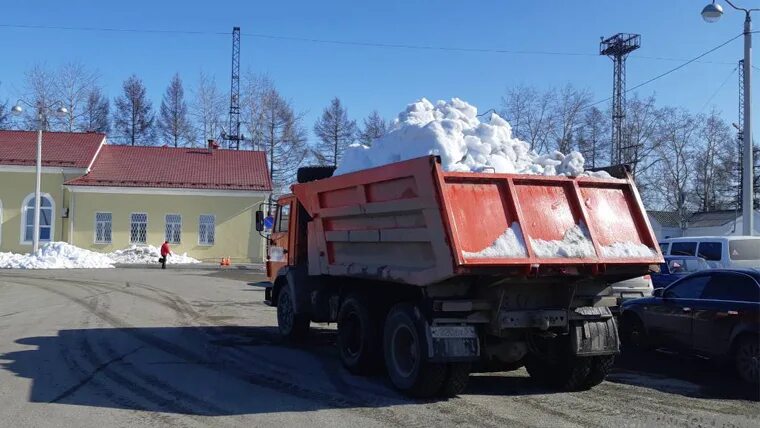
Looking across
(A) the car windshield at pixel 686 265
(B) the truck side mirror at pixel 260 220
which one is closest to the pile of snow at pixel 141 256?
(B) the truck side mirror at pixel 260 220

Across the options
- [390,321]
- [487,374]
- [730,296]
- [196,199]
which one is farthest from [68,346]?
[196,199]

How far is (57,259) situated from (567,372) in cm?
3083

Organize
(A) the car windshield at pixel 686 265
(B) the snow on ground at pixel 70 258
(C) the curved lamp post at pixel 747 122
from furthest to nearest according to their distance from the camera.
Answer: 1. (B) the snow on ground at pixel 70 258
2. (C) the curved lamp post at pixel 747 122
3. (A) the car windshield at pixel 686 265

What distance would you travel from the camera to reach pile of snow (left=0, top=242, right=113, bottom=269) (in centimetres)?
3181

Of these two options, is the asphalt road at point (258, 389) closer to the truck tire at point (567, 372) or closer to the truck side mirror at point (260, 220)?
the truck tire at point (567, 372)

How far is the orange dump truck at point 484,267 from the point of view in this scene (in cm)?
649

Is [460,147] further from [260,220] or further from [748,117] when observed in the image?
[748,117]

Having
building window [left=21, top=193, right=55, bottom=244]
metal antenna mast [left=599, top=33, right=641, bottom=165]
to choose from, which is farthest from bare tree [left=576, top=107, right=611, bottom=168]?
building window [left=21, top=193, right=55, bottom=244]

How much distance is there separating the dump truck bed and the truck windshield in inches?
423

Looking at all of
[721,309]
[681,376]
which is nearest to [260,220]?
[681,376]

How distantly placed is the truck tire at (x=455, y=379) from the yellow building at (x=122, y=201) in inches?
1289

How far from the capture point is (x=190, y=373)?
834 centimetres

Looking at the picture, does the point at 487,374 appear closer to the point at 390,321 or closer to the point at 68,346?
the point at 390,321

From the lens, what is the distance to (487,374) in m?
8.61
